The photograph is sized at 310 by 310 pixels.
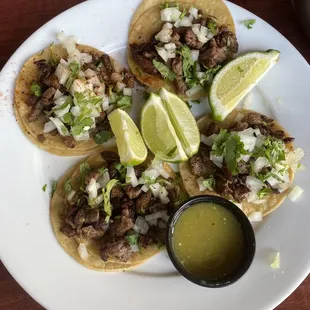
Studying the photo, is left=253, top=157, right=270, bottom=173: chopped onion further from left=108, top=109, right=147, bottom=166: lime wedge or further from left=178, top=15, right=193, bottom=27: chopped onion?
left=178, top=15, right=193, bottom=27: chopped onion

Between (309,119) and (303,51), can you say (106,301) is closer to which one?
(309,119)

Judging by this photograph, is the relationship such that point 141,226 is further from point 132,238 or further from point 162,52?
point 162,52

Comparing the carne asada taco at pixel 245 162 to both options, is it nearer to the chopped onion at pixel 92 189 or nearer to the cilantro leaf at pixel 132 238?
the cilantro leaf at pixel 132 238

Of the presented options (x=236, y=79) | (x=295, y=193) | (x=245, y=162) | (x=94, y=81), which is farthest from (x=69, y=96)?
(x=295, y=193)

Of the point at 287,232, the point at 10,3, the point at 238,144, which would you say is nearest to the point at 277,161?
the point at 238,144

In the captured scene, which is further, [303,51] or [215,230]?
[303,51]

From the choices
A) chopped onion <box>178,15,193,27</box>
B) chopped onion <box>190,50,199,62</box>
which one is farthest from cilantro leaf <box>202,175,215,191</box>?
chopped onion <box>178,15,193,27</box>
